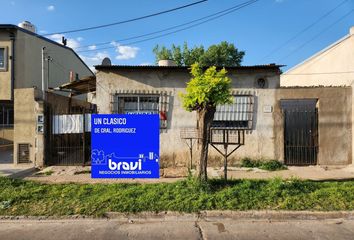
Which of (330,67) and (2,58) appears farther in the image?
(2,58)

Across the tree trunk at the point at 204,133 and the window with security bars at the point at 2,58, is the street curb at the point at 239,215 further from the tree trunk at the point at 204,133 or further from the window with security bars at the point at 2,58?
the window with security bars at the point at 2,58

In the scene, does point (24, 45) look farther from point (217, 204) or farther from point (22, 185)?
point (217, 204)

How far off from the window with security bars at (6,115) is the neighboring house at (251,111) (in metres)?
9.03

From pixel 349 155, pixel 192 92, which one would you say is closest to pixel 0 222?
pixel 192 92

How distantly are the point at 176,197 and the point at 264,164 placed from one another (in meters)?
4.97

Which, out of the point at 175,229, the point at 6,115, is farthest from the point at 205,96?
the point at 6,115

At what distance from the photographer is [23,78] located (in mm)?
16828

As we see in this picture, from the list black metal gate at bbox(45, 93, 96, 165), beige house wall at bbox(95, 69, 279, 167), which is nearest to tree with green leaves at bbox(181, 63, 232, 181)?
beige house wall at bbox(95, 69, 279, 167)

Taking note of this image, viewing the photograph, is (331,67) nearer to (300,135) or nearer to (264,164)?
(300,135)

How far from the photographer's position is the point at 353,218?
580 cm

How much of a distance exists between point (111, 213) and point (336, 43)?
11.6m

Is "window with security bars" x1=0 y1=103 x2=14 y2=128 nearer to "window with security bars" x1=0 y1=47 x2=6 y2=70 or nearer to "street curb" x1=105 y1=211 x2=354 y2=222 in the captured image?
"window with security bars" x1=0 y1=47 x2=6 y2=70

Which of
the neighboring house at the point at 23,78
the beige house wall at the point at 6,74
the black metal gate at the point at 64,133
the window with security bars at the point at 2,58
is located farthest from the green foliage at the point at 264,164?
the window with security bars at the point at 2,58

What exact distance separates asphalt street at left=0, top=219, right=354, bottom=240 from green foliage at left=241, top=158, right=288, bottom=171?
436 centimetres
